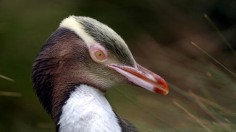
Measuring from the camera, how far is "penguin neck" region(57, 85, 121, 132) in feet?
9.39

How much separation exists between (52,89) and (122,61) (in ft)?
0.80

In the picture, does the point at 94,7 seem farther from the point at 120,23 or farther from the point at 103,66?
the point at 103,66

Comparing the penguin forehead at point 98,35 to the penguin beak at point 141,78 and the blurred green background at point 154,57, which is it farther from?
the blurred green background at point 154,57

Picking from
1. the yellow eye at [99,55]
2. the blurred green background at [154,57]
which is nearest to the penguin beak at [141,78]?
the yellow eye at [99,55]

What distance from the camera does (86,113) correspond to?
2.87 meters

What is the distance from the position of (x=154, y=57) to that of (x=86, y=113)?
2.81 meters

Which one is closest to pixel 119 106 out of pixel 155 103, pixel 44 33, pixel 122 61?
pixel 155 103

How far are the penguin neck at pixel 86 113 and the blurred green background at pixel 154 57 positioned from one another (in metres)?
0.89

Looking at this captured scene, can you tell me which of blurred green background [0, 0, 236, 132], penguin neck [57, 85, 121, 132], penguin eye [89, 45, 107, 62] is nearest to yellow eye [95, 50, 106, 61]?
penguin eye [89, 45, 107, 62]

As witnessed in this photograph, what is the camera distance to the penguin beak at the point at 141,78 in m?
2.96

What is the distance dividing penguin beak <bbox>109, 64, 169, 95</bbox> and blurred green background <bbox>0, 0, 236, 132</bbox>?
2.48ft

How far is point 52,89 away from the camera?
9.71 ft

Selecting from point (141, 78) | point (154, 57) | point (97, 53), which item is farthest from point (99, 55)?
point (154, 57)

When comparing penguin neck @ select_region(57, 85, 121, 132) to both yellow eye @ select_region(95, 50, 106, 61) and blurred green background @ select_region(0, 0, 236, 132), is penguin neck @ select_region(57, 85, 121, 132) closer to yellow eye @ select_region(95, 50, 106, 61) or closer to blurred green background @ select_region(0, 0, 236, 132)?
yellow eye @ select_region(95, 50, 106, 61)
